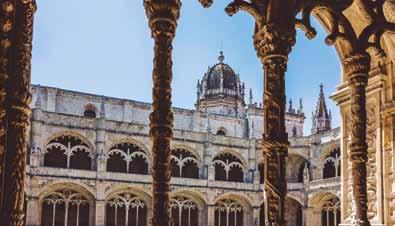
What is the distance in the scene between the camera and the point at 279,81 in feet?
15.5

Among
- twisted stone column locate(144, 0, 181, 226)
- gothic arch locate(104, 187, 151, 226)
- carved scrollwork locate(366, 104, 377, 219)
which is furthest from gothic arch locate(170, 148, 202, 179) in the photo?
twisted stone column locate(144, 0, 181, 226)

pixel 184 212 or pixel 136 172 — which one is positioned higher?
pixel 136 172

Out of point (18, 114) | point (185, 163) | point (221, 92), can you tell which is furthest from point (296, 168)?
point (18, 114)

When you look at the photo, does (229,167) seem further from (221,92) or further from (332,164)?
(221,92)

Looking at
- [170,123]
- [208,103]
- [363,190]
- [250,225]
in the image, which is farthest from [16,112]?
[208,103]

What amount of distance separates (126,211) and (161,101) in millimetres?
23792

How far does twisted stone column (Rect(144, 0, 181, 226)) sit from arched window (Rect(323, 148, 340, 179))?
82.6 ft

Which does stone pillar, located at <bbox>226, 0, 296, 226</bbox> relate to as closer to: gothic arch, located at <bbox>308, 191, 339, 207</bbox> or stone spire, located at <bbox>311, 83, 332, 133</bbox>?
gothic arch, located at <bbox>308, 191, 339, 207</bbox>

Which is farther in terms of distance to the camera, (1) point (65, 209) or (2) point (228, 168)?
(2) point (228, 168)

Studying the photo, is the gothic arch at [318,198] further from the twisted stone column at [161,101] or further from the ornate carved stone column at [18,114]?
the ornate carved stone column at [18,114]

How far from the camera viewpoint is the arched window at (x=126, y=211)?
27312 millimetres

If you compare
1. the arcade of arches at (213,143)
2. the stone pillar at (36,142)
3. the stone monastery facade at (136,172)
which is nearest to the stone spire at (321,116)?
the arcade of arches at (213,143)

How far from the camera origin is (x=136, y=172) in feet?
94.1

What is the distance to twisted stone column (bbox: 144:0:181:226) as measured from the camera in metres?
4.18
